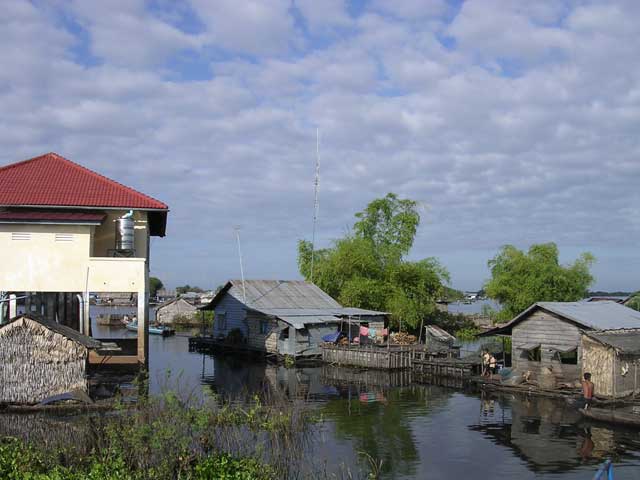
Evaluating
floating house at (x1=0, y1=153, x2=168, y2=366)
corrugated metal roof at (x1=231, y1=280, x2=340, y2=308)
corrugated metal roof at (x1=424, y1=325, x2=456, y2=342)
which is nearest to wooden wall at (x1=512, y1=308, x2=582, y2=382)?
corrugated metal roof at (x1=424, y1=325, x2=456, y2=342)

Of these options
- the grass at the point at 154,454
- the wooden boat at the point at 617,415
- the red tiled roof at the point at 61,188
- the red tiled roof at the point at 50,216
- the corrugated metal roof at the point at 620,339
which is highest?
the red tiled roof at the point at 61,188

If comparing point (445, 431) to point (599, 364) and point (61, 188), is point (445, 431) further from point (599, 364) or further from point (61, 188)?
point (61, 188)

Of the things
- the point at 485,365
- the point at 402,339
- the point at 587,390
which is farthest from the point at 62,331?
the point at 402,339

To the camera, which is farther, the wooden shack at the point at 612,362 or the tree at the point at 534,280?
the tree at the point at 534,280

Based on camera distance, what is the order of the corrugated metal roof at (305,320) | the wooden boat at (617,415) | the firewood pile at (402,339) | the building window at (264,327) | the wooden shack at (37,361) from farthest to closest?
the firewood pile at (402,339) < the building window at (264,327) < the corrugated metal roof at (305,320) < the wooden boat at (617,415) < the wooden shack at (37,361)

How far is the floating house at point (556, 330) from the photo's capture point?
28500 millimetres

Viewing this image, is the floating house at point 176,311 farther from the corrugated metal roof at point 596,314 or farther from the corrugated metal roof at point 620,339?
the corrugated metal roof at point 620,339

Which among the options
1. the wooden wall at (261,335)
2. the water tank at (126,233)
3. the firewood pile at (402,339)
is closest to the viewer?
the water tank at (126,233)

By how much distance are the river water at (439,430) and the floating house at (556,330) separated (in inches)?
73.0

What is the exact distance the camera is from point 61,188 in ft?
87.3

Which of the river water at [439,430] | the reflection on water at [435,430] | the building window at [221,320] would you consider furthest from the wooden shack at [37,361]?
the building window at [221,320]

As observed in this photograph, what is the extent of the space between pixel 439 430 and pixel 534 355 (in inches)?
469

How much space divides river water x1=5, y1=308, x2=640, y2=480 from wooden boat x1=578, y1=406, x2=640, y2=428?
0.27 metres

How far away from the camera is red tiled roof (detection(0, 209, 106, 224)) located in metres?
24.1
